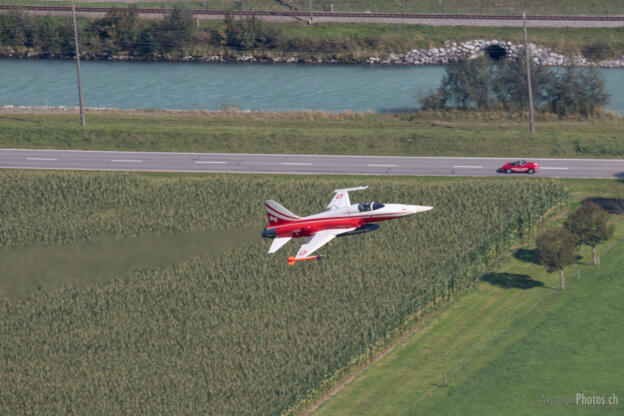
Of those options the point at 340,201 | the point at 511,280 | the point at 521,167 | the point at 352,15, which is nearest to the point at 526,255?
the point at 511,280

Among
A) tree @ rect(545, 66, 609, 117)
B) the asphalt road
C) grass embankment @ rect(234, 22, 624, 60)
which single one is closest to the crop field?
the asphalt road

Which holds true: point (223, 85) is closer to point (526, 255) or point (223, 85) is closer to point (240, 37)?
point (240, 37)

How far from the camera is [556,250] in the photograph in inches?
3903

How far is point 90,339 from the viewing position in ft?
→ 306

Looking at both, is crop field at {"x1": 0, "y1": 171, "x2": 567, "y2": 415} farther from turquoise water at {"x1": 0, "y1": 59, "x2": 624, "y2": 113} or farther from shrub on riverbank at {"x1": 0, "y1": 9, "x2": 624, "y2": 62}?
shrub on riverbank at {"x1": 0, "y1": 9, "x2": 624, "y2": 62}

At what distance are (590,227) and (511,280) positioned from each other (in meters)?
9.50

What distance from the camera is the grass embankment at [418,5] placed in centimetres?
18662

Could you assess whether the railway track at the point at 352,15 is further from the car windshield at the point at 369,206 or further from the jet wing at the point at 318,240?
the jet wing at the point at 318,240

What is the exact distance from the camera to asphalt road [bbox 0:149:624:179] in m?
123

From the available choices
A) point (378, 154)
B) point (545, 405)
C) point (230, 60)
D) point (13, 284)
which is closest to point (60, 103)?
point (230, 60)

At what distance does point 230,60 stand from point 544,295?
9962 centimetres

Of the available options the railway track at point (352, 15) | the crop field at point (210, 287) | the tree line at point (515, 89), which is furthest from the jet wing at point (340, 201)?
the railway track at point (352, 15)

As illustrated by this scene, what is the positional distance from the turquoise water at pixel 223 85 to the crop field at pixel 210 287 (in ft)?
139

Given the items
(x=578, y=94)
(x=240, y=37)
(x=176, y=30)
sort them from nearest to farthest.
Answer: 1. (x=578, y=94)
2. (x=240, y=37)
3. (x=176, y=30)
